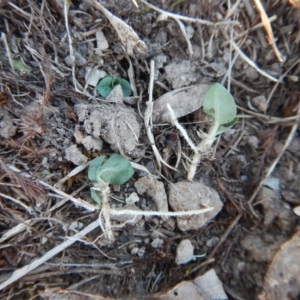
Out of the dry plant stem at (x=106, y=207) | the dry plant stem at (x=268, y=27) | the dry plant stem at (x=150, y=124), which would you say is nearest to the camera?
the dry plant stem at (x=106, y=207)

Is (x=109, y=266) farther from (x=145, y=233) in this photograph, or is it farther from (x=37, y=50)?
(x=37, y=50)

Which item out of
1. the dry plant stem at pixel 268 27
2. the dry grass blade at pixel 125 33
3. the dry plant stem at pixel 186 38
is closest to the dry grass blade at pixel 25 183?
the dry grass blade at pixel 125 33

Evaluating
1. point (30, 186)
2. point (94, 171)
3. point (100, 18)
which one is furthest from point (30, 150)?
point (100, 18)

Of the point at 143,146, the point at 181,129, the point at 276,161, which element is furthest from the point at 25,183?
the point at 276,161

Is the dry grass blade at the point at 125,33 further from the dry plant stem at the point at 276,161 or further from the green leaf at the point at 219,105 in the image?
the dry plant stem at the point at 276,161

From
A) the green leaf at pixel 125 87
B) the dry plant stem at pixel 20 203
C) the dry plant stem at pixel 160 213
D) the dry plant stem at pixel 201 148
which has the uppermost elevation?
the green leaf at pixel 125 87

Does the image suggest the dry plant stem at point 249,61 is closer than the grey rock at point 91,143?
No

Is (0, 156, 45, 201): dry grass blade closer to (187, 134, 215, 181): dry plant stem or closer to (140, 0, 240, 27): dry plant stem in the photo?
(187, 134, 215, 181): dry plant stem
